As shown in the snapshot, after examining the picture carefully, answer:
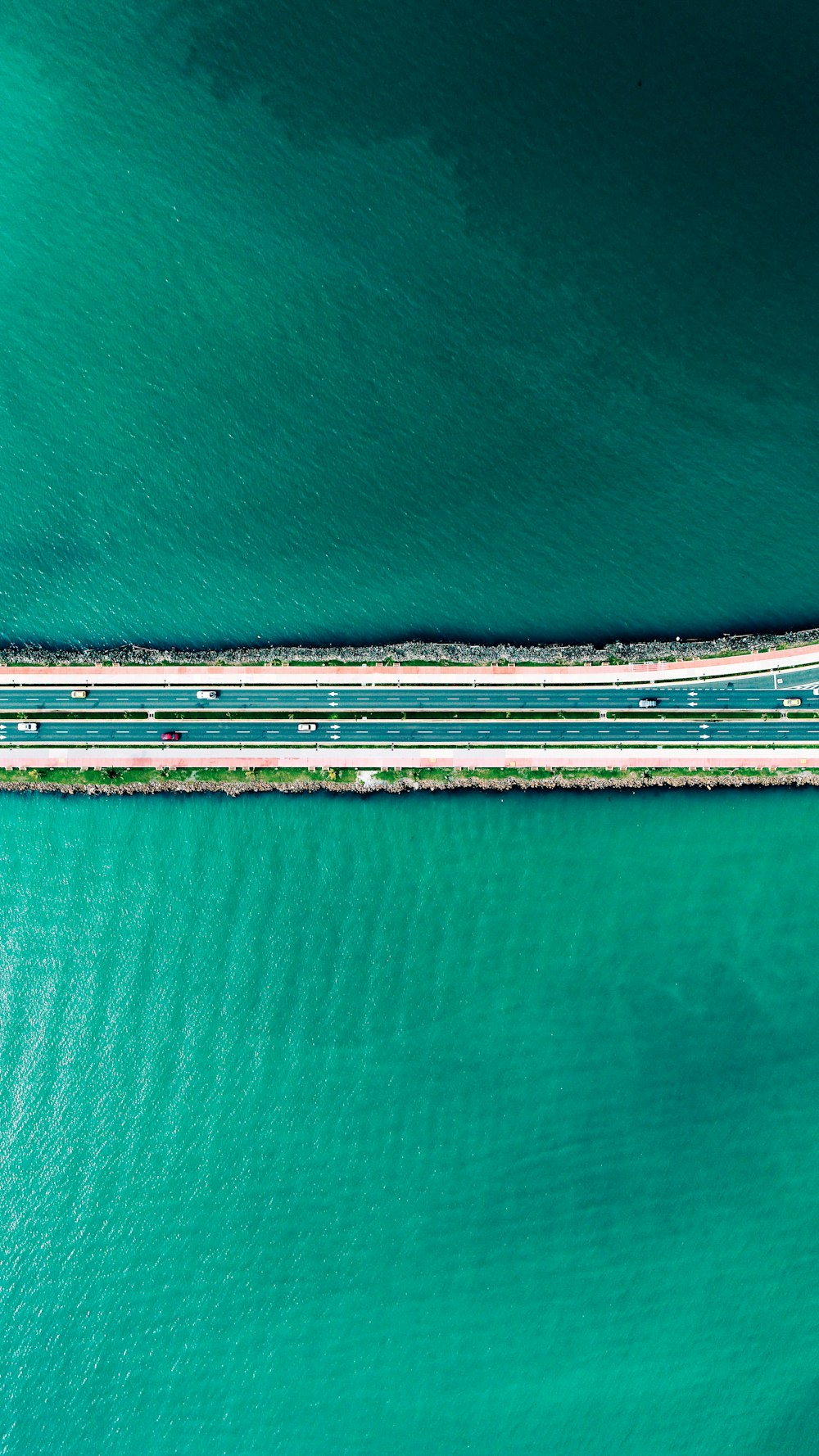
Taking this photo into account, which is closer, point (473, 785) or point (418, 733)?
point (473, 785)

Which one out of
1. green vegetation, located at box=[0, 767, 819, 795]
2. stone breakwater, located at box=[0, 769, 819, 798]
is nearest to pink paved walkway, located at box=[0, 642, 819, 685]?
green vegetation, located at box=[0, 767, 819, 795]

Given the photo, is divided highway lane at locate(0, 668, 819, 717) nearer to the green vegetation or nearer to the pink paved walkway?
the pink paved walkway

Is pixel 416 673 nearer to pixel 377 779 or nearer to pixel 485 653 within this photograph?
pixel 485 653

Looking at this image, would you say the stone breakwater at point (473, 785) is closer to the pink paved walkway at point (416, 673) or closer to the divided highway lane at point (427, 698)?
the divided highway lane at point (427, 698)

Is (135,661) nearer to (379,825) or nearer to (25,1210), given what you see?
(379,825)

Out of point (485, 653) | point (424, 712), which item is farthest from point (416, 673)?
point (485, 653)

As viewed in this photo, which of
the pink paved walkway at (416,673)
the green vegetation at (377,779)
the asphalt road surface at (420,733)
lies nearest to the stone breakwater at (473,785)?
the green vegetation at (377,779)
